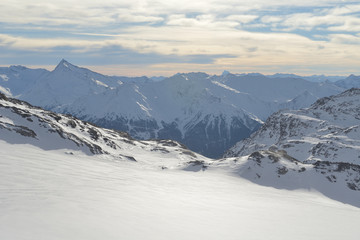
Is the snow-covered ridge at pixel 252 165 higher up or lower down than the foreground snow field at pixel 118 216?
lower down

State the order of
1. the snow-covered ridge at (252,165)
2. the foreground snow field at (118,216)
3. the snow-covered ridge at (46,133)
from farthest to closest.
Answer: the snow-covered ridge at (252,165), the snow-covered ridge at (46,133), the foreground snow field at (118,216)

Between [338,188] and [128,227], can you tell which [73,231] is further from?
[338,188]

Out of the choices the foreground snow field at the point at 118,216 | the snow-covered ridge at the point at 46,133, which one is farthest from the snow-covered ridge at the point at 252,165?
the foreground snow field at the point at 118,216

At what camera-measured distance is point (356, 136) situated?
14662 centimetres

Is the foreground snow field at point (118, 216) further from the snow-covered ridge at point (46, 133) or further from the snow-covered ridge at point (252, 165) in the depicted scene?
the snow-covered ridge at point (252, 165)

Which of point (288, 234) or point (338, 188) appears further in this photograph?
point (338, 188)

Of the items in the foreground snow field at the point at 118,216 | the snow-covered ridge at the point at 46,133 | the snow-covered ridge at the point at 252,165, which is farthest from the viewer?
the snow-covered ridge at the point at 252,165

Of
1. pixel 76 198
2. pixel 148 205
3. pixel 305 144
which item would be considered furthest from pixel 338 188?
pixel 305 144

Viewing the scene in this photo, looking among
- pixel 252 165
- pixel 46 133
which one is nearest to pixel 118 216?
pixel 46 133

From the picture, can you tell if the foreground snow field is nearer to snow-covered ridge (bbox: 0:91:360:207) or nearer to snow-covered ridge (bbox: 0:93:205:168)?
snow-covered ridge (bbox: 0:93:205:168)

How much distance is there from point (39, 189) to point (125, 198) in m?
7.04

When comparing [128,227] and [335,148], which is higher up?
[128,227]

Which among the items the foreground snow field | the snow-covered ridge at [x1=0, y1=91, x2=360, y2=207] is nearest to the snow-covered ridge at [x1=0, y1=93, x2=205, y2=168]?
the snow-covered ridge at [x1=0, y1=91, x2=360, y2=207]

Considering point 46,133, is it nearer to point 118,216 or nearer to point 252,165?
point 252,165
